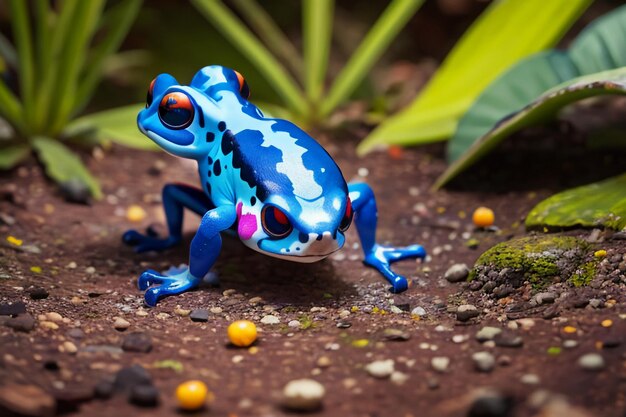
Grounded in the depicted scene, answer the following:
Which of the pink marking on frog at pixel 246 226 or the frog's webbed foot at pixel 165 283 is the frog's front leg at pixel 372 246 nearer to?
the pink marking on frog at pixel 246 226

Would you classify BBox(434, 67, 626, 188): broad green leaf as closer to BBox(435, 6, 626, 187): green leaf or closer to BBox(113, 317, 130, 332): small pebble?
BBox(435, 6, 626, 187): green leaf

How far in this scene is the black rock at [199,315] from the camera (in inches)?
87.7

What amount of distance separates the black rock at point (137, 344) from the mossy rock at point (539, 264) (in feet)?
3.45

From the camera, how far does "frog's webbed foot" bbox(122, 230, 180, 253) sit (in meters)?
2.82

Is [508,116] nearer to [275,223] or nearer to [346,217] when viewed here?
[346,217]

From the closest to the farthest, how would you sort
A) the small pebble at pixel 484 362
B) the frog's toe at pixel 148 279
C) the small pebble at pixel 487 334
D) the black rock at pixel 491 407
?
1. the black rock at pixel 491 407
2. the small pebble at pixel 484 362
3. the small pebble at pixel 487 334
4. the frog's toe at pixel 148 279

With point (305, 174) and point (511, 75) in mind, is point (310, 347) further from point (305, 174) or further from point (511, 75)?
point (511, 75)

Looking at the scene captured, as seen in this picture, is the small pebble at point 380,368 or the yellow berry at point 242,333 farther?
the yellow berry at point 242,333

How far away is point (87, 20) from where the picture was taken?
3.46m

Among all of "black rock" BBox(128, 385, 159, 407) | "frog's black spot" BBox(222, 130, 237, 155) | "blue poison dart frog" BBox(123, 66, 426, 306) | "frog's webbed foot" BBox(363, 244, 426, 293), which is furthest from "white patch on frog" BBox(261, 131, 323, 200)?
"black rock" BBox(128, 385, 159, 407)

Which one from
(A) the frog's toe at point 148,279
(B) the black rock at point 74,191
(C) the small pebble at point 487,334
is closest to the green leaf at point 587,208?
(C) the small pebble at point 487,334

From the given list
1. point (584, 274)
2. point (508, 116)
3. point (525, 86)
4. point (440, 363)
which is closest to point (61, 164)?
point (508, 116)

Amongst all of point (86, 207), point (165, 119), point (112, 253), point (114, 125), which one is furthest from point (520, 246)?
point (114, 125)

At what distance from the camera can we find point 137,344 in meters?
1.98
